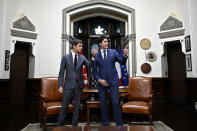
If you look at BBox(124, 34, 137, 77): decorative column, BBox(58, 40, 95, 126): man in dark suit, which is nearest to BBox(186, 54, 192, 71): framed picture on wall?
BBox(124, 34, 137, 77): decorative column

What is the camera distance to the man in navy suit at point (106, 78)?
2635mm

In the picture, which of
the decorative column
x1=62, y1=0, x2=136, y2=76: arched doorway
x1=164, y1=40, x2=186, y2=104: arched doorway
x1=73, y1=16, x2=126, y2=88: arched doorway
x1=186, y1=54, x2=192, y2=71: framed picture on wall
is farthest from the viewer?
x1=73, y1=16, x2=126, y2=88: arched doorway

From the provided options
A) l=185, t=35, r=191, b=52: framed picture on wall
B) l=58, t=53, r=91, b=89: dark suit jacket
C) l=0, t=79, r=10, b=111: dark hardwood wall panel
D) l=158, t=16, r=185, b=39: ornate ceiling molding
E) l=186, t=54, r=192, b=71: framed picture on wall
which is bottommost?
l=0, t=79, r=10, b=111: dark hardwood wall panel

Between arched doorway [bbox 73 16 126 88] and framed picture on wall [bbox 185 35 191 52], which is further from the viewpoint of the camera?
arched doorway [bbox 73 16 126 88]

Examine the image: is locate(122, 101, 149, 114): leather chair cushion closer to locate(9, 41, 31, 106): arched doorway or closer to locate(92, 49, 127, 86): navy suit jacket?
locate(92, 49, 127, 86): navy suit jacket

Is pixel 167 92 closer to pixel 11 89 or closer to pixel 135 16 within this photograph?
pixel 135 16

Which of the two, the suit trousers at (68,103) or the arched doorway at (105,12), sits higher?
the arched doorway at (105,12)

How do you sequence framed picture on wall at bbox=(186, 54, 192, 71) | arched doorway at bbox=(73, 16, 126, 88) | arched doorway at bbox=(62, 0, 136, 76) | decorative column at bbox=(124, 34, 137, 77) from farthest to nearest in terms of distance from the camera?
arched doorway at bbox=(73, 16, 126, 88) < arched doorway at bbox=(62, 0, 136, 76) < decorative column at bbox=(124, 34, 137, 77) < framed picture on wall at bbox=(186, 54, 192, 71)

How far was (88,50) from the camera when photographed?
788 cm

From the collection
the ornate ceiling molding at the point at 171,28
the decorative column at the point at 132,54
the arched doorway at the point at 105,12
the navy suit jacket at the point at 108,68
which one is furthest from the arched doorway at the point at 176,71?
the navy suit jacket at the point at 108,68

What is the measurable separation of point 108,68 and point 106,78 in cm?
18

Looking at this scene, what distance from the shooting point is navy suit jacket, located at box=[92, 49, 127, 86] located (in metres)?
2.67

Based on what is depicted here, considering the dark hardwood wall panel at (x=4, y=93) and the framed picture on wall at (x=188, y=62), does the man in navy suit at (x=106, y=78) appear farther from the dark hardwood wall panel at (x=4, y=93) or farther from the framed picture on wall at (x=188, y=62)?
the dark hardwood wall panel at (x=4, y=93)

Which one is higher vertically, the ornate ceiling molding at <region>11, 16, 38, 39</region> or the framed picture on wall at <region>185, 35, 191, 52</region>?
the ornate ceiling molding at <region>11, 16, 38, 39</region>
